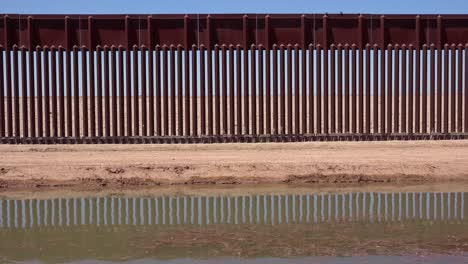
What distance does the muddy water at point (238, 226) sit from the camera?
656 centimetres

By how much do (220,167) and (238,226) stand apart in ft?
12.0

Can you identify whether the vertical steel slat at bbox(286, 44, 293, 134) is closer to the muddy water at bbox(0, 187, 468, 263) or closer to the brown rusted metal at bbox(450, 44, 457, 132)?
the muddy water at bbox(0, 187, 468, 263)

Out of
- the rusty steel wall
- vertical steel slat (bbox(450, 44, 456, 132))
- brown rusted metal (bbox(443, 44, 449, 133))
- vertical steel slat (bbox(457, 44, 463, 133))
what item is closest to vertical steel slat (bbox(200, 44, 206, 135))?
the rusty steel wall

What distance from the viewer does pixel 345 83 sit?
13516 millimetres

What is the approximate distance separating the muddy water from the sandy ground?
2.14 ft

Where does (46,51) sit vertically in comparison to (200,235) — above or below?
above

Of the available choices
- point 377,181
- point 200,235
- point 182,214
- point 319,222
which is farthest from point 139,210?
point 377,181

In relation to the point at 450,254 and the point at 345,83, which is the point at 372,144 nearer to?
the point at 345,83

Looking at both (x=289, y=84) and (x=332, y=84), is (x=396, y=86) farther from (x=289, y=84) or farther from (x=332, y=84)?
(x=289, y=84)

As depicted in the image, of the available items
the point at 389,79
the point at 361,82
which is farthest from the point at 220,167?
the point at 389,79

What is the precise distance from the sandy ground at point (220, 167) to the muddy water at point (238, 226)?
65cm

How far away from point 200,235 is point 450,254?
9.20ft

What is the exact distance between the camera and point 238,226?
8.15 m

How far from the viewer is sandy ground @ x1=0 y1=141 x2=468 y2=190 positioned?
38.0ft
